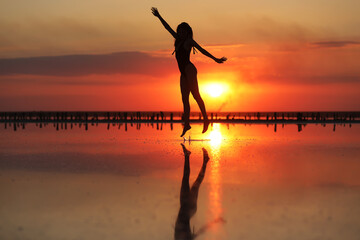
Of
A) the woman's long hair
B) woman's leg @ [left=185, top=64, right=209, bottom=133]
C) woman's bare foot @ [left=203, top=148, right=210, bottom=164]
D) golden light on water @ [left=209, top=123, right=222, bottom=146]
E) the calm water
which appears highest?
the woman's long hair

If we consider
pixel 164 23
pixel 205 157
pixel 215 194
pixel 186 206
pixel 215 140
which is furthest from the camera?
pixel 215 140

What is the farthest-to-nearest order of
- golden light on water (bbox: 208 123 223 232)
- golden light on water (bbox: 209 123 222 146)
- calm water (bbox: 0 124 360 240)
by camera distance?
golden light on water (bbox: 209 123 222 146)
golden light on water (bbox: 208 123 223 232)
calm water (bbox: 0 124 360 240)

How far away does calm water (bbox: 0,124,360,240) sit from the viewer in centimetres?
1037

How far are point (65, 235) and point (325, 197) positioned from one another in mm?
7030

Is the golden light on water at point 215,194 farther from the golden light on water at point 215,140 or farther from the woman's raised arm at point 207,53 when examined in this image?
the golden light on water at point 215,140

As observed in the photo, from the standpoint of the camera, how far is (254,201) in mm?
13383

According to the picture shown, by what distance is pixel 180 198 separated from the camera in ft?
45.4

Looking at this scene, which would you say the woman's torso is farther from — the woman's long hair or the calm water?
the calm water

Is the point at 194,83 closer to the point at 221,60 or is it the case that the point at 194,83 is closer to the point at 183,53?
the point at 183,53

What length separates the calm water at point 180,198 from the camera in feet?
34.0

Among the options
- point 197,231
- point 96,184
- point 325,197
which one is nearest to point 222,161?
point 96,184

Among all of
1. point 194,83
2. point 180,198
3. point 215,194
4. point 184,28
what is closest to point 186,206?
point 180,198

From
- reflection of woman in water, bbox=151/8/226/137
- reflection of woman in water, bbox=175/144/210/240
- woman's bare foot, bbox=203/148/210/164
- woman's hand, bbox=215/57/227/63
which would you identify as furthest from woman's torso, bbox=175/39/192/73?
reflection of woman in water, bbox=175/144/210/240

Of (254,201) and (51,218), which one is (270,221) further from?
(51,218)
